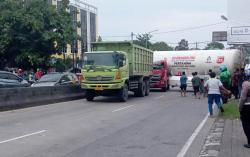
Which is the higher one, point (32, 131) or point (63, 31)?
point (63, 31)

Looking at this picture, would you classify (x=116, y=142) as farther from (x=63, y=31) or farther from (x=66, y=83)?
(x=63, y=31)

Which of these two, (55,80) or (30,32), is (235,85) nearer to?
(55,80)

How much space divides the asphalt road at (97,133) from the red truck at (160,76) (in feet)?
52.4

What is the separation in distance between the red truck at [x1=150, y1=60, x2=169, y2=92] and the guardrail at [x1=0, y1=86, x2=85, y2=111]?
9505 mm

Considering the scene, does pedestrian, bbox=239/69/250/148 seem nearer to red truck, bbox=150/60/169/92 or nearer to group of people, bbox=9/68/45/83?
group of people, bbox=9/68/45/83

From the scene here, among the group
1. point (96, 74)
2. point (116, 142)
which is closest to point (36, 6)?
point (96, 74)

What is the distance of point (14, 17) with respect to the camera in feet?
105

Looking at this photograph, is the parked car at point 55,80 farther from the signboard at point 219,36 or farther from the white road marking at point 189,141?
the signboard at point 219,36

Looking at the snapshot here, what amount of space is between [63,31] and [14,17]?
3.61 metres

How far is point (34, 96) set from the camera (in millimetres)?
21344

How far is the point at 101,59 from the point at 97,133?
445 inches

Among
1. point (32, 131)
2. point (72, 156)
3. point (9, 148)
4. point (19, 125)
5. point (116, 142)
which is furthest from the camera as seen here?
point (19, 125)

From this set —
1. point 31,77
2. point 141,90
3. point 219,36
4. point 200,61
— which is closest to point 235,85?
point 141,90

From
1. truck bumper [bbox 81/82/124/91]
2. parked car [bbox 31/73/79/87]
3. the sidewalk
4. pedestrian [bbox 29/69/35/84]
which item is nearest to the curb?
the sidewalk
